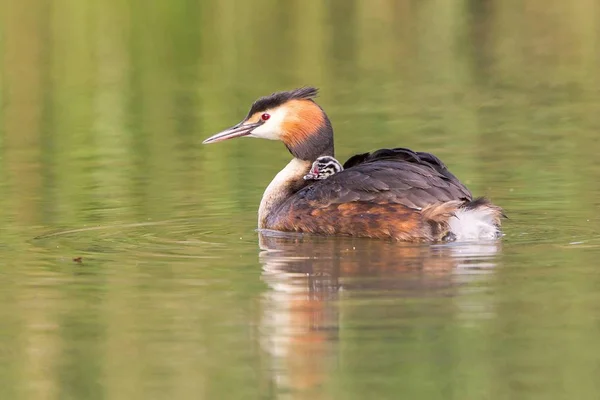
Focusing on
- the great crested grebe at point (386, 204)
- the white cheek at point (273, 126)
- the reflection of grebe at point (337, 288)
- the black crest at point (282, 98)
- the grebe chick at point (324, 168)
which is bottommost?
the reflection of grebe at point (337, 288)

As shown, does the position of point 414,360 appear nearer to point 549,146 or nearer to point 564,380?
point 564,380

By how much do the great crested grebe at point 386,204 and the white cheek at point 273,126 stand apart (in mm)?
378

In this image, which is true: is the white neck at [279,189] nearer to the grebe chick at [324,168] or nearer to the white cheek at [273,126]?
the grebe chick at [324,168]

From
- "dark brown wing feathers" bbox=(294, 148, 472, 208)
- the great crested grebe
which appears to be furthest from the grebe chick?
"dark brown wing feathers" bbox=(294, 148, 472, 208)

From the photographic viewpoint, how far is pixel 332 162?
1112cm

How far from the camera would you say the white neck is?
10.9 m

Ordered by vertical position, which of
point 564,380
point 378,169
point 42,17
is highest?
point 42,17

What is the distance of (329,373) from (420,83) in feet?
44.1

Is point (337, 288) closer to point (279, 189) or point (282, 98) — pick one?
point (279, 189)

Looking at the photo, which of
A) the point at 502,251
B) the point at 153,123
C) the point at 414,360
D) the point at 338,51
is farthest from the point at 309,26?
the point at 414,360

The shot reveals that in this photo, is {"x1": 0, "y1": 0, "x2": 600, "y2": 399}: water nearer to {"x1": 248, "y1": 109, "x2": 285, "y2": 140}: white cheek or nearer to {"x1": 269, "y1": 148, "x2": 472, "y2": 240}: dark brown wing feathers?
{"x1": 269, "y1": 148, "x2": 472, "y2": 240}: dark brown wing feathers

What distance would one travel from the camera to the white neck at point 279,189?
10.9 metres

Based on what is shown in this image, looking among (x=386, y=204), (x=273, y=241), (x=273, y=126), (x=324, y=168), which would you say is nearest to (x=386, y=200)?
(x=386, y=204)

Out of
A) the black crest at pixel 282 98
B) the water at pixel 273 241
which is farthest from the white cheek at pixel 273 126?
the water at pixel 273 241
